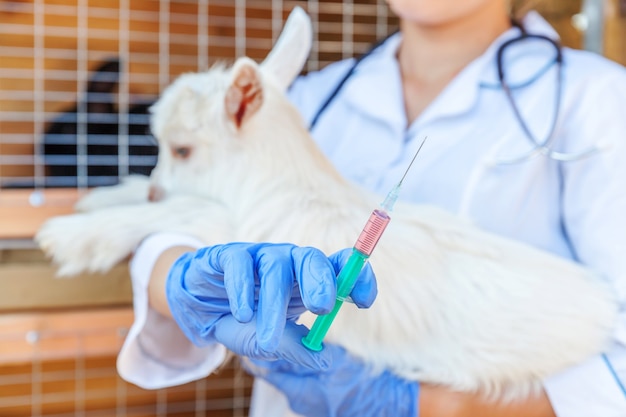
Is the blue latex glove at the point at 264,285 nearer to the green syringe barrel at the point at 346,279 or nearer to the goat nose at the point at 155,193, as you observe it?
the green syringe barrel at the point at 346,279

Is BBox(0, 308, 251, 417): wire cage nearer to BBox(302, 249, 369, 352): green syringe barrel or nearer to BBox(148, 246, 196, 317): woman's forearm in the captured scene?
BBox(148, 246, 196, 317): woman's forearm

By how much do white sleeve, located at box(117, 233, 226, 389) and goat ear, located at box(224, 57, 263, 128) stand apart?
154 mm

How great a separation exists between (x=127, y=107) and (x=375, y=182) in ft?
2.53

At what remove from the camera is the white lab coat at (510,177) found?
2.67ft

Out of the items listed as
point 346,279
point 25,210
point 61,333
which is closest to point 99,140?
point 25,210

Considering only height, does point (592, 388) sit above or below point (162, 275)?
below

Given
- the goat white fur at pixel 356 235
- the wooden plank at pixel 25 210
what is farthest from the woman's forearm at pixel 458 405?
the wooden plank at pixel 25 210

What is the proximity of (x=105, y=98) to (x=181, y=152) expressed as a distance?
0.76m

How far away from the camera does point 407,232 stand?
0.79 meters

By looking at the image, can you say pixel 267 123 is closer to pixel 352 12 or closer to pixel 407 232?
pixel 407 232

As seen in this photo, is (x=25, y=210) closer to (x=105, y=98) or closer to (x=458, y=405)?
(x=105, y=98)

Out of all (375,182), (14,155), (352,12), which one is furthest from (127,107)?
(375,182)

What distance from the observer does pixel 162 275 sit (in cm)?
77

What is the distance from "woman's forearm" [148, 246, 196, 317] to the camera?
2.51 ft
